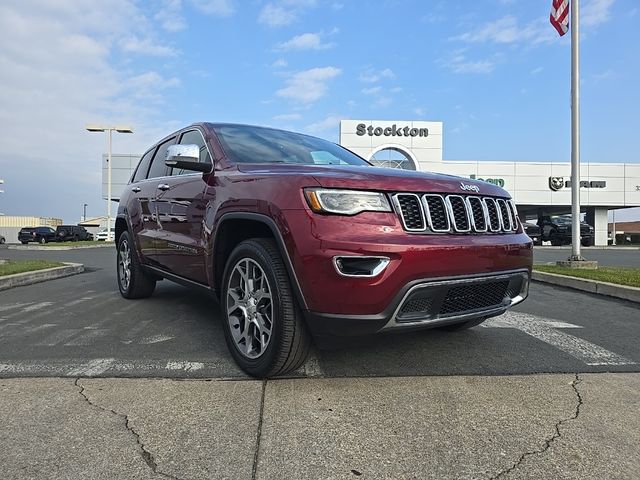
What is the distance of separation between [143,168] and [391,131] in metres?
27.8

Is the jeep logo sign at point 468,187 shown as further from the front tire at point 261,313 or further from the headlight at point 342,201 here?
the front tire at point 261,313

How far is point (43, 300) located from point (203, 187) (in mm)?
3701

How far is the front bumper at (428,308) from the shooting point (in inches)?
102

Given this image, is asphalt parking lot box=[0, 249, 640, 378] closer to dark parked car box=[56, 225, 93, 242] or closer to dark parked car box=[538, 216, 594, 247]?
dark parked car box=[538, 216, 594, 247]

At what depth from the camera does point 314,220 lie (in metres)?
2.62

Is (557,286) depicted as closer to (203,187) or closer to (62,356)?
(203,187)

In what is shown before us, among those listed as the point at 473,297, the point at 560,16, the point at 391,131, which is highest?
the point at 391,131

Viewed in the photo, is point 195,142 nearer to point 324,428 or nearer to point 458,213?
point 458,213

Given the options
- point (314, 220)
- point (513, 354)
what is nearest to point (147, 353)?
point (314, 220)

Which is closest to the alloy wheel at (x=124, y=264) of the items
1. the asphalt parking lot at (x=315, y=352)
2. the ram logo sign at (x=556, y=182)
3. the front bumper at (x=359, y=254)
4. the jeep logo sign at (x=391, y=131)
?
the asphalt parking lot at (x=315, y=352)

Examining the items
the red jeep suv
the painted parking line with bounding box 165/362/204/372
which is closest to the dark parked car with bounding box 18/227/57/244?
the red jeep suv

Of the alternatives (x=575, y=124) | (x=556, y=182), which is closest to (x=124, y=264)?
(x=575, y=124)

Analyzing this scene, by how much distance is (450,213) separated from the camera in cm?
293

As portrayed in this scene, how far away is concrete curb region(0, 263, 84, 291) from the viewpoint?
742 cm
